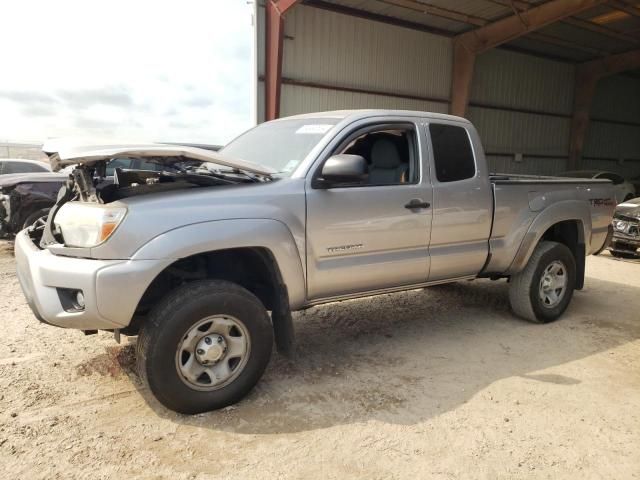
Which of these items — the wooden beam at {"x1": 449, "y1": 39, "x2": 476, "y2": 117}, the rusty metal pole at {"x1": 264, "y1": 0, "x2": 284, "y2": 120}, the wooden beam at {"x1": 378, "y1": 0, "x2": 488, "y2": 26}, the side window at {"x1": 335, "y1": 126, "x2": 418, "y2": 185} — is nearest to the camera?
the side window at {"x1": 335, "y1": 126, "x2": 418, "y2": 185}

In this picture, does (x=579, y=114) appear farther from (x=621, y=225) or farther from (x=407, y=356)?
(x=407, y=356)

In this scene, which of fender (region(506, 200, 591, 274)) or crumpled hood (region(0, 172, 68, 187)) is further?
crumpled hood (region(0, 172, 68, 187))

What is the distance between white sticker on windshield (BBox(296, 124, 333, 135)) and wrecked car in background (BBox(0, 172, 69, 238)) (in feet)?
18.1

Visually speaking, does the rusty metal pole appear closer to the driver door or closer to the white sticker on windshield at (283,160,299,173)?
the driver door

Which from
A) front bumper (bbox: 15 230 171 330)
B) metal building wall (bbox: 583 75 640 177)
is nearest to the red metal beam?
front bumper (bbox: 15 230 171 330)

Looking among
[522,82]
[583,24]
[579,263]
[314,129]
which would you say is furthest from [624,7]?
[314,129]

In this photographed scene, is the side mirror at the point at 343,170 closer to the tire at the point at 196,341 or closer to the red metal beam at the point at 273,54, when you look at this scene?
the tire at the point at 196,341

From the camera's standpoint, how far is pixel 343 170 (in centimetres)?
322

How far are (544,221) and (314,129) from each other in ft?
8.05

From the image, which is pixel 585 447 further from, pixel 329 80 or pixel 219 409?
pixel 329 80

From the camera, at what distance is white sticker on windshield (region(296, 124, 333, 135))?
3664 mm

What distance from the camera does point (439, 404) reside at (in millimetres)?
3238

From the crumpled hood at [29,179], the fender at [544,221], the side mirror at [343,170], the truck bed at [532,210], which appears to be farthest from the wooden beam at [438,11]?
the side mirror at [343,170]

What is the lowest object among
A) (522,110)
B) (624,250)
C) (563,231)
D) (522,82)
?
(624,250)
